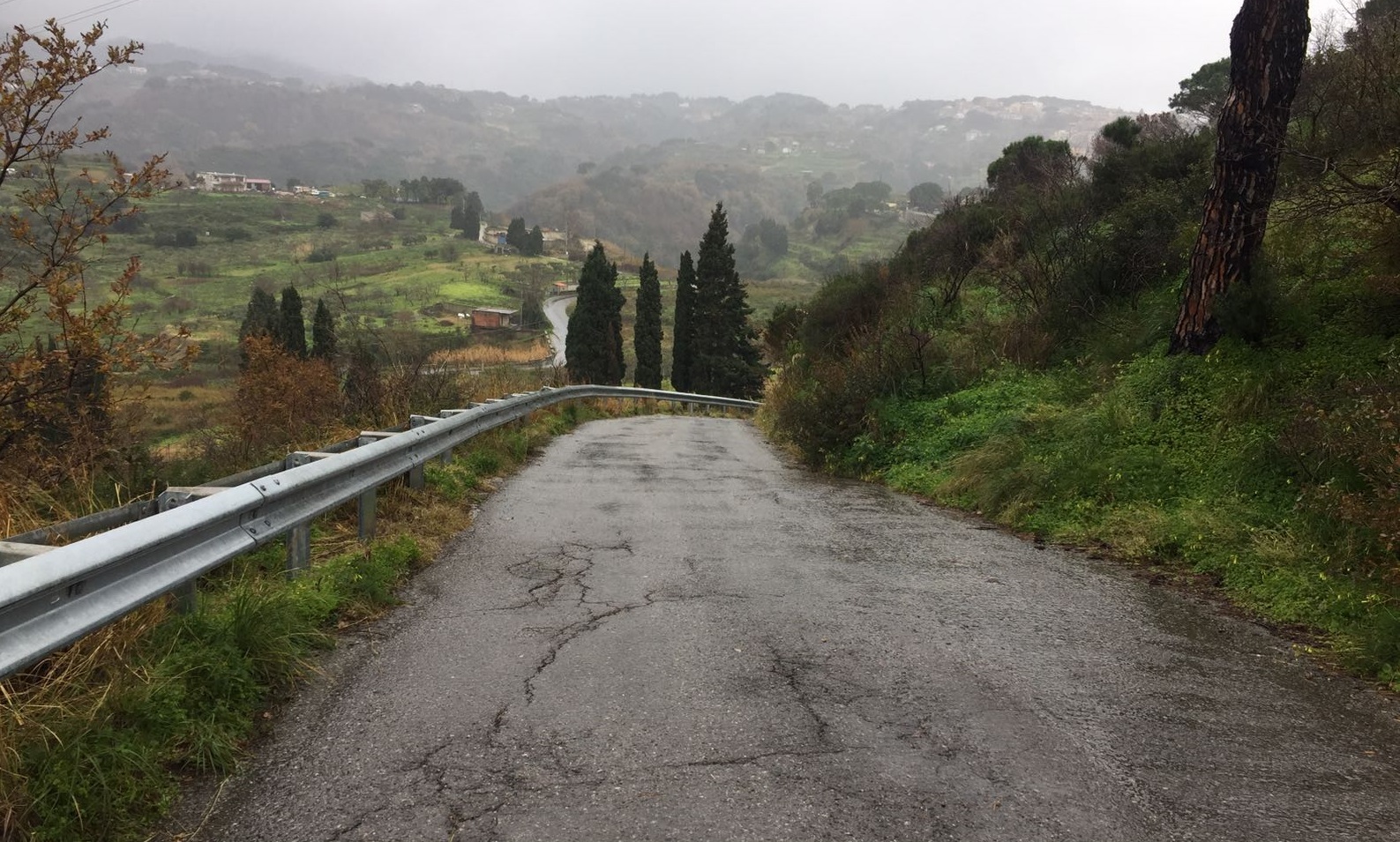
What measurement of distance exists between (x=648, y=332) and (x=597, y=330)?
3.62 metres

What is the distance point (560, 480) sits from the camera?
31.7 feet

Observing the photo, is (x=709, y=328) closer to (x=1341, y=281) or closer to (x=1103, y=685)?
(x=1341, y=281)

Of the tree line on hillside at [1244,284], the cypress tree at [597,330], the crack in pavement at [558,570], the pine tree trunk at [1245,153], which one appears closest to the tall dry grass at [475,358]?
the tree line on hillside at [1244,284]

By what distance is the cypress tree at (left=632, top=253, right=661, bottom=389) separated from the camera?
56.3m

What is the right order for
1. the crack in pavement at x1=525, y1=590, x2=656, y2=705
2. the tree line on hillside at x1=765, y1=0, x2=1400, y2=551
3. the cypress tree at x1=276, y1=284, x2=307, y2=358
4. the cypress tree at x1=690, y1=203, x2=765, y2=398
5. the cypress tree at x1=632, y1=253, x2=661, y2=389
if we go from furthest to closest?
the cypress tree at x1=632, y1=253, x2=661, y2=389
the cypress tree at x1=276, y1=284, x2=307, y2=358
the cypress tree at x1=690, y1=203, x2=765, y2=398
the tree line on hillside at x1=765, y1=0, x2=1400, y2=551
the crack in pavement at x1=525, y1=590, x2=656, y2=705

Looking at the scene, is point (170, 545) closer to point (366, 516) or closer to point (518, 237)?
point (366, 516)

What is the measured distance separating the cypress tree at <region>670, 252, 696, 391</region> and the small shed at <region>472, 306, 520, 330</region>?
60514 mm

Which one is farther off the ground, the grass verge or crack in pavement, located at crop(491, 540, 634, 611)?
the grass verge

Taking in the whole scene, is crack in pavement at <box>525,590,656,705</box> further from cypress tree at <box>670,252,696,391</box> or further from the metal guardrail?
cypress tree at <box>670,252,696,391</box>

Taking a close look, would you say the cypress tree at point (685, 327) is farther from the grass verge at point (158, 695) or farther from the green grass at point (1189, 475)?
the grass verge at point (158, 695)

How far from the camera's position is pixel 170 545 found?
3.54 metres

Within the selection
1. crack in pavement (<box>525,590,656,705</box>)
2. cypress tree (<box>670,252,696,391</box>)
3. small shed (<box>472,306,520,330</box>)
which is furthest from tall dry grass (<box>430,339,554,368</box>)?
small shed (<box>472,306,520,330</box>)

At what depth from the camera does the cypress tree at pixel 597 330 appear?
176 feet

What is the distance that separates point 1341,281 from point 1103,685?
256 inches
